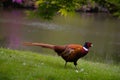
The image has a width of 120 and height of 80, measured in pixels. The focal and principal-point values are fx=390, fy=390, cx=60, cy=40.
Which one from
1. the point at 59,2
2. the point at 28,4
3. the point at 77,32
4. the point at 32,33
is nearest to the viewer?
the point at 59,2

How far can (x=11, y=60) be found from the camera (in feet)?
36.3

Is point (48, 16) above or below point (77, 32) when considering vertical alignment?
above

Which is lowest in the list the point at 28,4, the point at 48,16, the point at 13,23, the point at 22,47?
the point at 28,4

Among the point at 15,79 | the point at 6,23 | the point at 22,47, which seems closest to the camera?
the point at 15,79

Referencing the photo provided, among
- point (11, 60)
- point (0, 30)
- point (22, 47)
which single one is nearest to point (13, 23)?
point (0, 30)

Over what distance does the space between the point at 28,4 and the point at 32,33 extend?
88.0ft

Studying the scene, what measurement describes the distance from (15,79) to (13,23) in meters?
30.3

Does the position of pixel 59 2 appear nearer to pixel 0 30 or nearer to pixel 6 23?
pixel 0 30

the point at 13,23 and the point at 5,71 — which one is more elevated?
the point at 5,71

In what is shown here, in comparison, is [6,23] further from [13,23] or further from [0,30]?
[0,30]

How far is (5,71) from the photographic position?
9.62 meters

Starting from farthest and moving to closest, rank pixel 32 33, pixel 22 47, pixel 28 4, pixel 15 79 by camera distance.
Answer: pixel 28 4 → pixel 32 33 → pixel 22 47 → pixel 15 79

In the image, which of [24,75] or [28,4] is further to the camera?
[28,4]

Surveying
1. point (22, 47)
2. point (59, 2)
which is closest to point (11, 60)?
point (59, 2)
